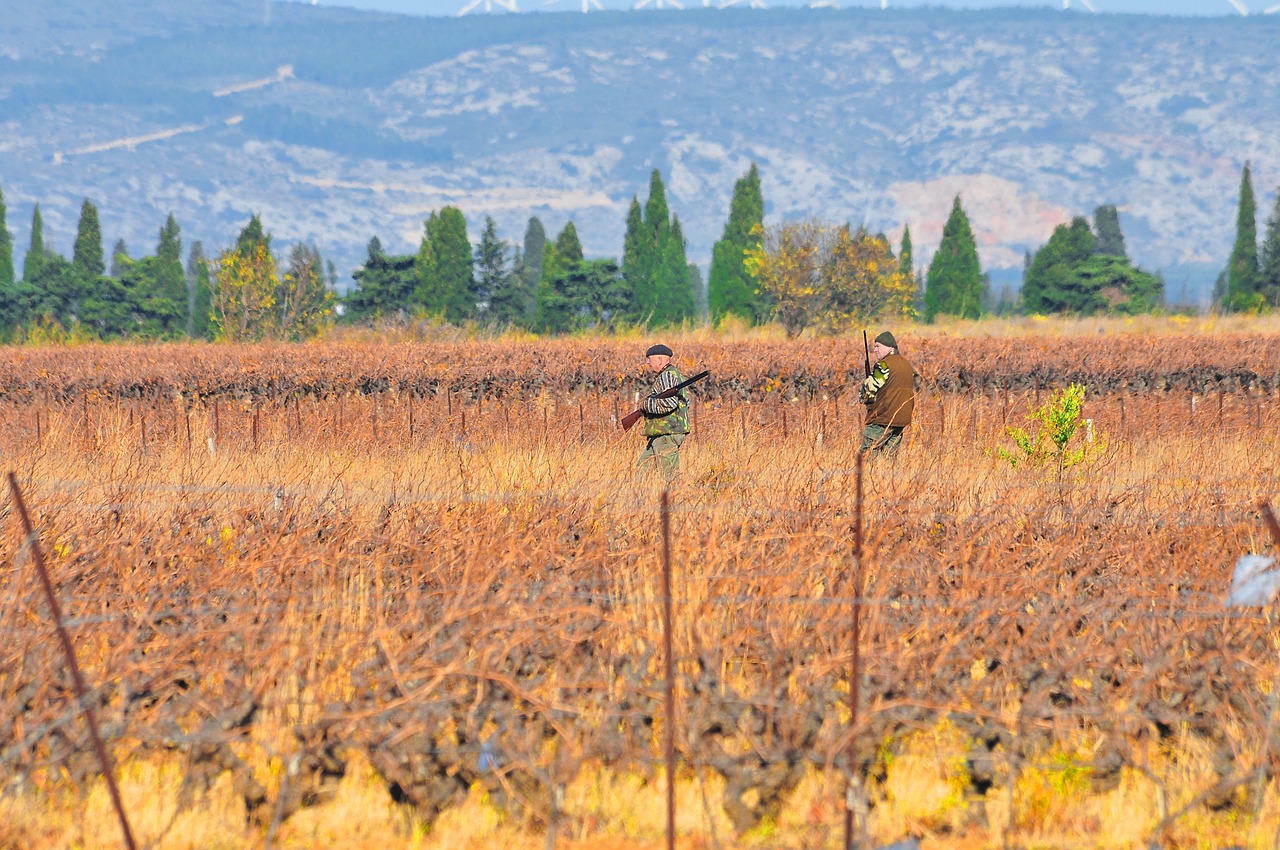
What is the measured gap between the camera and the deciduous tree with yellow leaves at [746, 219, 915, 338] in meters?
36.4

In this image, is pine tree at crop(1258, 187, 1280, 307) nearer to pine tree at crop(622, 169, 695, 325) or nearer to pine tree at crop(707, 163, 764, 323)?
pine tree at crop(707, 163, 764, 323)

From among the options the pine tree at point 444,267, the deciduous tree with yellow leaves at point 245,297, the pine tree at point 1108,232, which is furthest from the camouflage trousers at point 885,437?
the pine tree at point 1108,232

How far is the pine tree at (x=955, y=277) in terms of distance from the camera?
52.3m

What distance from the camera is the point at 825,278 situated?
121ft

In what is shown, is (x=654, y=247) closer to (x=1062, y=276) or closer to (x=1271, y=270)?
(x=1062, y=276)

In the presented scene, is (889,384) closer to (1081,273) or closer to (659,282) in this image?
(659,282)

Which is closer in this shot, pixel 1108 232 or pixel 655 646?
pixel 655 646

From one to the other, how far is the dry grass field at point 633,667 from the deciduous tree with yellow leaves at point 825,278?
84.7 feet

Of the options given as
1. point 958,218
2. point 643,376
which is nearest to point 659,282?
point 958,218

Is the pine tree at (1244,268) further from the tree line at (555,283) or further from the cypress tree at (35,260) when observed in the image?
the cypress tree at (35,260)

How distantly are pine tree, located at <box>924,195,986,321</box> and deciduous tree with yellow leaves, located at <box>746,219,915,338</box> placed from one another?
14.5 m

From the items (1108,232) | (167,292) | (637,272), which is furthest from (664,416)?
(1108,232)

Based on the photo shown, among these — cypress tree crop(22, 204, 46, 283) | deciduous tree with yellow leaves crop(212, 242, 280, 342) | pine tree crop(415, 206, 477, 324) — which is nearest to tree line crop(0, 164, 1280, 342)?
pine tree crop(415, 206, 477, 324)

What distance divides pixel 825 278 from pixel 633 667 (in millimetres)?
31146
